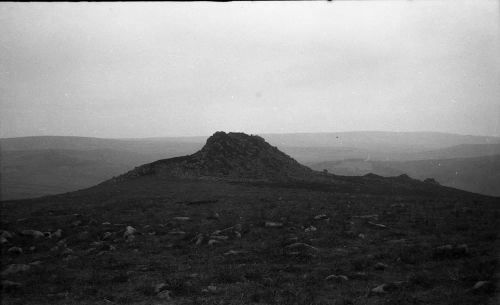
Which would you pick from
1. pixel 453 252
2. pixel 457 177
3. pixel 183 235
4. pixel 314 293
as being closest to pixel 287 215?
pixel 183 235

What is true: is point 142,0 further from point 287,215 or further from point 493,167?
point 493,167

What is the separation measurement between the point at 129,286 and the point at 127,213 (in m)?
11.6

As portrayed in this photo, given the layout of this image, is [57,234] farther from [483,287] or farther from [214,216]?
[483,287]

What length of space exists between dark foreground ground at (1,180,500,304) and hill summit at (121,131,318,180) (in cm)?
1304

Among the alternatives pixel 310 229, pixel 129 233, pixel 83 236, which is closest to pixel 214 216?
pixel 129 233

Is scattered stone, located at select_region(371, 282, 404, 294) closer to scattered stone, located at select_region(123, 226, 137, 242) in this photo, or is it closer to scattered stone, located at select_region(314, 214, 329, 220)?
scattered stone, located at select_region(314, 214, 329, 220)

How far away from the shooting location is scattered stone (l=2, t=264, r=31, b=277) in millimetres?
10606

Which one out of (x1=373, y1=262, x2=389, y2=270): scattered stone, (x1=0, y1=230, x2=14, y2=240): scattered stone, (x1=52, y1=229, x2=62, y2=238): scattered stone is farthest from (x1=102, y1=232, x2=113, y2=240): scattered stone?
(x1=373, y1=262, x2=389, y2=270): scattered stone

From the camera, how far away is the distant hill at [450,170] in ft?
202

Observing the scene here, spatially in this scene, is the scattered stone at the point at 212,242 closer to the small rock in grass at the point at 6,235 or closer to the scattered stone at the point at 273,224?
the scattered stone at the point at 273,224

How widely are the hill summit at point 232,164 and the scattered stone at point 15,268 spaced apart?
24.1 meters

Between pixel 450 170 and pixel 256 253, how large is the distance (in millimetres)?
75425

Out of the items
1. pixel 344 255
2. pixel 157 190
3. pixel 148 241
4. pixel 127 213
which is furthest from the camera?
pixel 157 190

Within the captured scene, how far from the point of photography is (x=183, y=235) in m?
15.2
